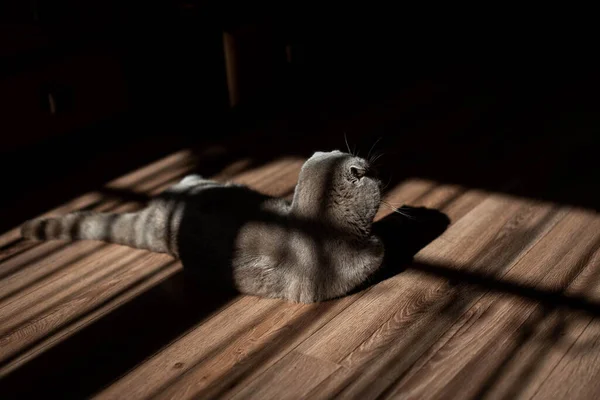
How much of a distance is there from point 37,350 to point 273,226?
83 centimetres

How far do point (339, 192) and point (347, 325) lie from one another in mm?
409

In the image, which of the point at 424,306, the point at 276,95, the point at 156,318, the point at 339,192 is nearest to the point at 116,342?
the point at 156,318

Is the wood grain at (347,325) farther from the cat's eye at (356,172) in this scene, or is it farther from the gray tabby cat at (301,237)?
the cat's eye at (356,172)

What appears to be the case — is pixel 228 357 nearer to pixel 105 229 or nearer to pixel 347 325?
pixel 347 325

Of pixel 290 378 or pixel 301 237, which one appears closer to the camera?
pixel 290 378

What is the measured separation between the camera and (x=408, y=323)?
202 centimetres

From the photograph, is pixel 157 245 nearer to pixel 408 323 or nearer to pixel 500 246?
pixel 408 323

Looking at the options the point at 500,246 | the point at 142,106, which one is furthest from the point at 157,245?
the point at 142,106

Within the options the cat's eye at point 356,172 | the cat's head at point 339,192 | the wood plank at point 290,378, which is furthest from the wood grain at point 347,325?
the cat's eye at point 356,172

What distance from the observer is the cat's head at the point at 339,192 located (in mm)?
2078

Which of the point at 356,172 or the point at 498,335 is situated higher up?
the point at 356,172

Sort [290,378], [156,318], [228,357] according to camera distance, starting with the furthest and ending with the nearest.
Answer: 1. [156,318]
2. [228,357]
3. [290,378]

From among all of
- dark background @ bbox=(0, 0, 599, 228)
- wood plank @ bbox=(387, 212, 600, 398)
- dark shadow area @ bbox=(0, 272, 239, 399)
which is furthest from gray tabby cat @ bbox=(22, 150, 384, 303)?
dark background @ bbox=(0, 0, 599, 228)

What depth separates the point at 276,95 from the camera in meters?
4.04
